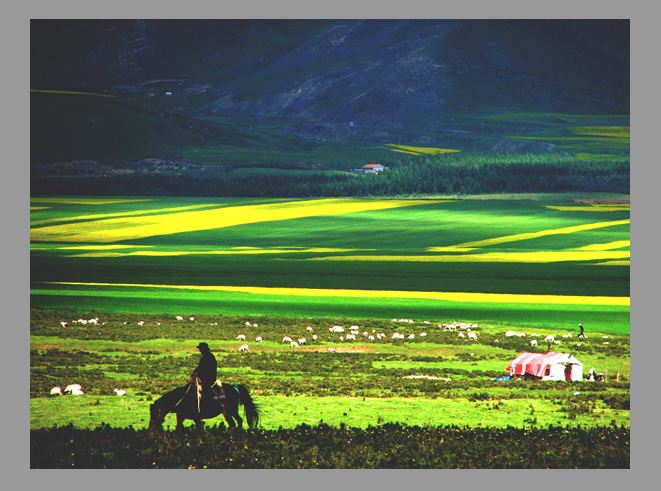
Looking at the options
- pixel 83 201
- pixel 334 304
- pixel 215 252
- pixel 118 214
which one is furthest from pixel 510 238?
pixel 83 201

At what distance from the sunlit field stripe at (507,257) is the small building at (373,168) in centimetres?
1790

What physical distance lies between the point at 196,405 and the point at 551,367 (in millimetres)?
11082

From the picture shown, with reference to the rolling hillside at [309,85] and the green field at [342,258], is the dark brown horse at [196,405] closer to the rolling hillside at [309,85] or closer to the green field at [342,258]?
the rolling hillside at [309,85]

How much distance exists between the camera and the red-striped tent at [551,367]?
22.0 m

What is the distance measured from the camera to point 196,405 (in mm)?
15844

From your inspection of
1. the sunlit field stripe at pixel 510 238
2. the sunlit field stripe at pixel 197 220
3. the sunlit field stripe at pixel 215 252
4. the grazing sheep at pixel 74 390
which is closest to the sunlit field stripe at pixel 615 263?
the sunlit field stripe at pixel 510 238

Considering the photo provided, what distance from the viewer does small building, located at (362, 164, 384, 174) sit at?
59.6m

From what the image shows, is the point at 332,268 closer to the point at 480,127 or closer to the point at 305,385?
the point at 305,385

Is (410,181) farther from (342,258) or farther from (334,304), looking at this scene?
(334,304)

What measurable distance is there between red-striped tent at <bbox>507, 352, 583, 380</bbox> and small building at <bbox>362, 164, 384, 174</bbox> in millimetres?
37785

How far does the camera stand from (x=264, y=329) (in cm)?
2778

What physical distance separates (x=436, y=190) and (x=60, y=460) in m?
40.3

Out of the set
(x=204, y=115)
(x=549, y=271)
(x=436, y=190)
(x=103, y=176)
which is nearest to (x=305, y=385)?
(x=549, y=271)

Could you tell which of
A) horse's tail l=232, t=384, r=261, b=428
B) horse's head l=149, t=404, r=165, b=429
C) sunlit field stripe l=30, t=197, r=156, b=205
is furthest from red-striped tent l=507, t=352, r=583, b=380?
sunlit field stripe l=30, t=197, r=156, b=205
